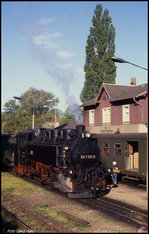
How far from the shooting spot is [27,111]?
4259 centimetres

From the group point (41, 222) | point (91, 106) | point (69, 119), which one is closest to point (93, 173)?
point (41, 222)

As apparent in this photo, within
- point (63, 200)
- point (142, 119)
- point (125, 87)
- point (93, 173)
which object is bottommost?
point (63, 200)

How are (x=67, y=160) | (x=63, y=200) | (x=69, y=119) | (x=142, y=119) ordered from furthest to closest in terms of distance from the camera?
(x=69, y=119) → (x=142, y=119) → (x=67, y=160) → (x=63, y=200)

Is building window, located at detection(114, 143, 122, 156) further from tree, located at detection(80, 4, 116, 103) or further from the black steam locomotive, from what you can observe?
tree, located at detection(80, 4, 116, 103)

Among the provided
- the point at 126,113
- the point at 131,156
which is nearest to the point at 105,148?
the point at 131,156

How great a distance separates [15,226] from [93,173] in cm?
519

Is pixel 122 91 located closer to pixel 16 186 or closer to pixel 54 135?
pixel 54 135

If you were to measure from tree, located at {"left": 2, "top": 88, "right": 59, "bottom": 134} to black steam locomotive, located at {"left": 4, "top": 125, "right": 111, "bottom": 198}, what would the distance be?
81.3 feet

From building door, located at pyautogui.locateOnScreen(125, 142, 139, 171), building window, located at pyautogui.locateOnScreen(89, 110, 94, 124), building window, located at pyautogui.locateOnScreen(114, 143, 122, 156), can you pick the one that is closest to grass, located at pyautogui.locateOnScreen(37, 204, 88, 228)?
building door, located at pyautogui.locateOnScreen(125, 142, 139, 171)

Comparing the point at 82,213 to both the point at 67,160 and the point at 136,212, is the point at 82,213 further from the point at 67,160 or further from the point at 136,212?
the point at 67,160

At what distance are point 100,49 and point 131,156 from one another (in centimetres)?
858

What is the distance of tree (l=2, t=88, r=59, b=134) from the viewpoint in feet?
137

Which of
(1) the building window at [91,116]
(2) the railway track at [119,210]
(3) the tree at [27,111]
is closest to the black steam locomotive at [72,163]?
(2) the railway track at [119,210]

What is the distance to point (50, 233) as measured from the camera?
8.67m
